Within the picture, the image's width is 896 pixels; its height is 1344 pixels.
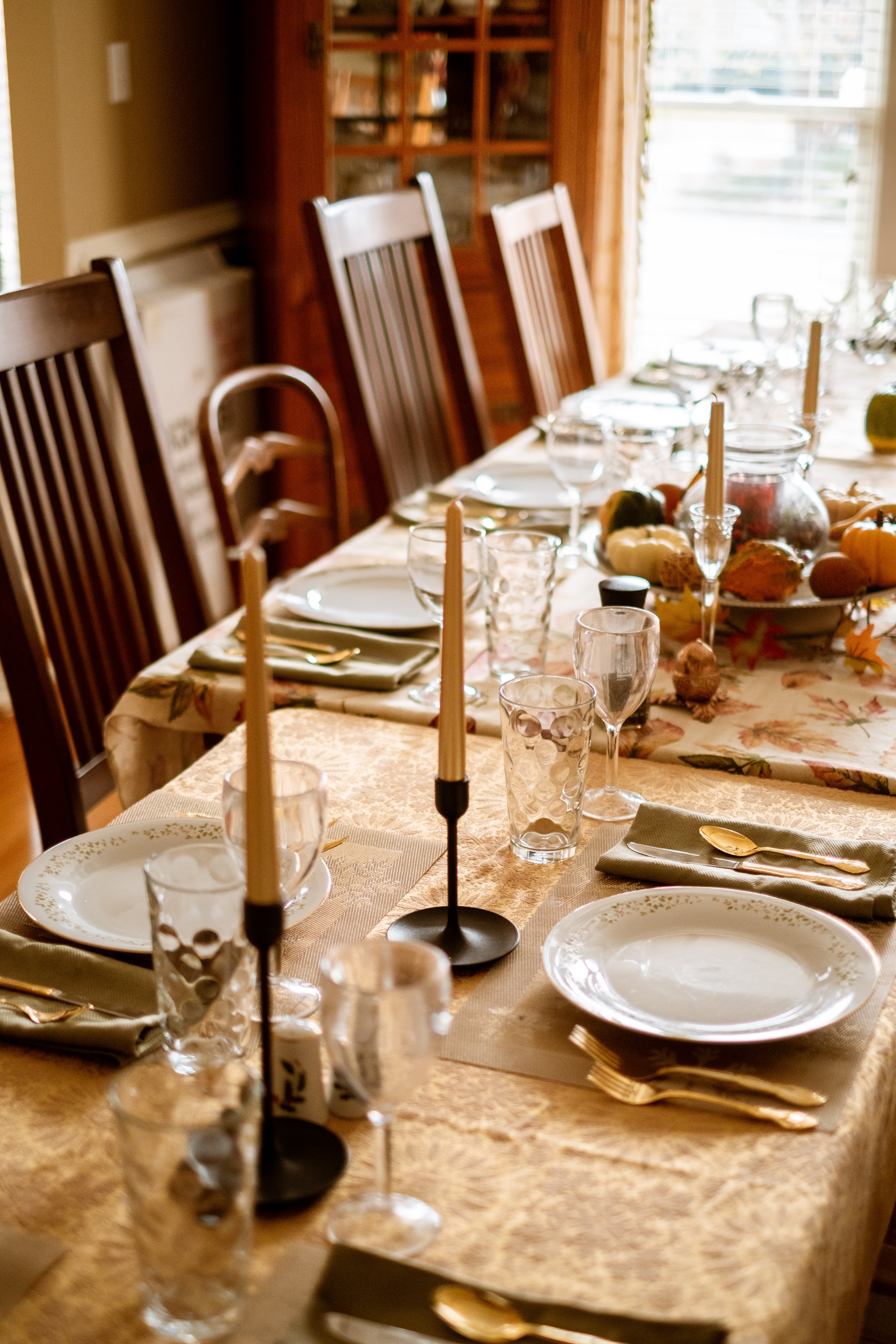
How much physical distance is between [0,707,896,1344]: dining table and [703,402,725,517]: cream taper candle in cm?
54

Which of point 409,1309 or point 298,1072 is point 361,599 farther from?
point 409,1309

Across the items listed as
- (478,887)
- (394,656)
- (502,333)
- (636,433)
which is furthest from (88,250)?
(478,887)

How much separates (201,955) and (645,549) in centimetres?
79

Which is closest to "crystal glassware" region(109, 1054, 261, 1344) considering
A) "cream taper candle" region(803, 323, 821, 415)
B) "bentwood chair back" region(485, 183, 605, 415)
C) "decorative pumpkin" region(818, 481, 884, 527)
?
"decorative pumpkin" region(818, 481, 884, 527)

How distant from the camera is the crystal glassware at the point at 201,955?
769 mm

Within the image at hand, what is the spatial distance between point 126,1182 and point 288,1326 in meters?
0.09

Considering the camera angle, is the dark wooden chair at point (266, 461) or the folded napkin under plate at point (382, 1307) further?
Answer: the dark wooden chair at point (266, 461)

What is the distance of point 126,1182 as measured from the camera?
1.99 feet

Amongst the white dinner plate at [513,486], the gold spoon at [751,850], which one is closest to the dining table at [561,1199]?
the gold spoon at [751,850]

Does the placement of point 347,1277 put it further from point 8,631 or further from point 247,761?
point 8,631

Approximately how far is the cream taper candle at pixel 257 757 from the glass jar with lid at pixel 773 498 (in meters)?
0.84

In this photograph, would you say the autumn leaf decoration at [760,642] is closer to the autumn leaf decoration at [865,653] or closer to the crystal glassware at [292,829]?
the autumn leaf decoration at [865,653]

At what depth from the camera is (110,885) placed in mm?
985

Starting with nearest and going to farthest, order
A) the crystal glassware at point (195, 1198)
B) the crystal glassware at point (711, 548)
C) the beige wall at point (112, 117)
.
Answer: the crystal glassware at point (195, 1198)
the crystal glassware at point (711, 548)
the beige wall at point (112, 117)
